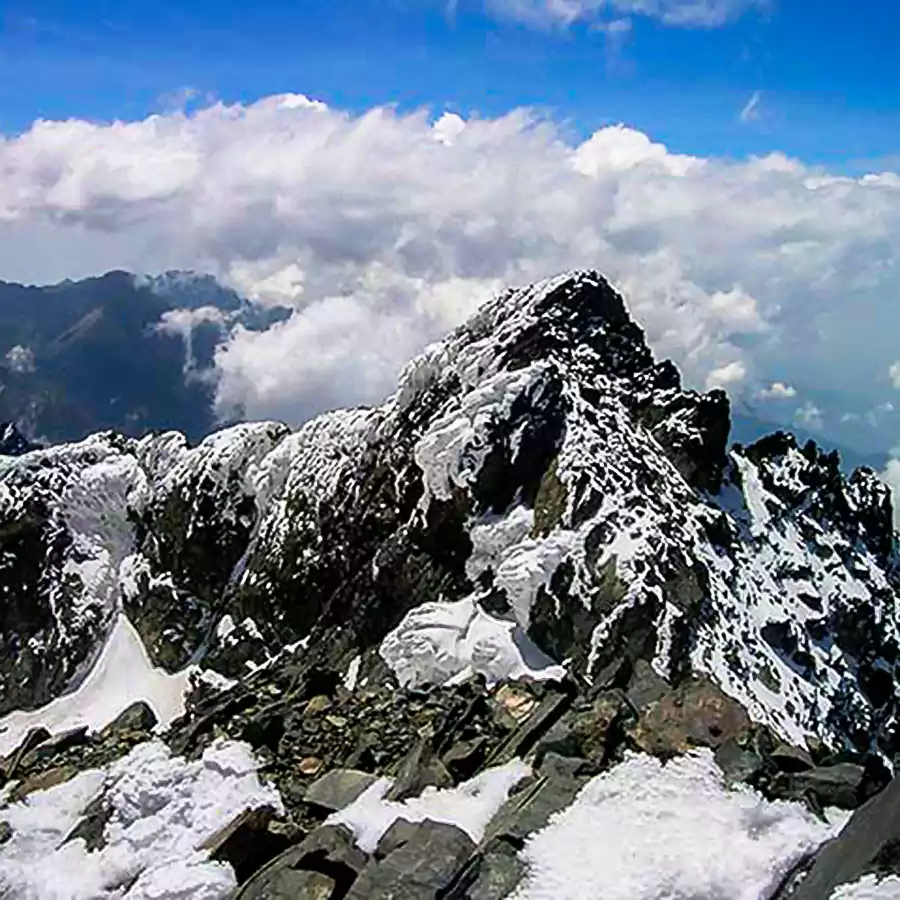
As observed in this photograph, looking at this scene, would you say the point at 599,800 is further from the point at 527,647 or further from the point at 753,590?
the point at 753,590

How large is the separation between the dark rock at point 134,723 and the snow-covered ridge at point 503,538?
2355 cm

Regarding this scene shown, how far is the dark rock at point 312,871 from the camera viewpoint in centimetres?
2072

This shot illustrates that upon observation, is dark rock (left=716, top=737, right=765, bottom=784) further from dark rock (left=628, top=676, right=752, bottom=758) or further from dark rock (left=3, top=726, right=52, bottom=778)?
dark rock (left=3, top=726, right=52, bottom=778)

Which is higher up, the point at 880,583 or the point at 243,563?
the point at 243,563

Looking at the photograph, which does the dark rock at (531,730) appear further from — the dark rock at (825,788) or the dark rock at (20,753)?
the dark rock at (20,753)

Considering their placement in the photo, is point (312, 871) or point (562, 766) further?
point (562, 766)

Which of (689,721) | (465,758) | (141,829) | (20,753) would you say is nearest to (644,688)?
(689,721)

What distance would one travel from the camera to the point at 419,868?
20.2 metres

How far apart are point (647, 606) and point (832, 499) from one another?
54001 millimetres

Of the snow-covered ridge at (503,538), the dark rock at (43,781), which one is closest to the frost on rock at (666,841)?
the dark rock at (43,781)

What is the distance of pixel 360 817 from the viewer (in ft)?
79.6

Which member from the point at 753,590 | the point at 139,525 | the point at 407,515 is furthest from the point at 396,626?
the point at 139,525

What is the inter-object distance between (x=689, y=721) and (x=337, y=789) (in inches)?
358

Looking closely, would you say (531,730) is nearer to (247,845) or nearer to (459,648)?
(247,845)
